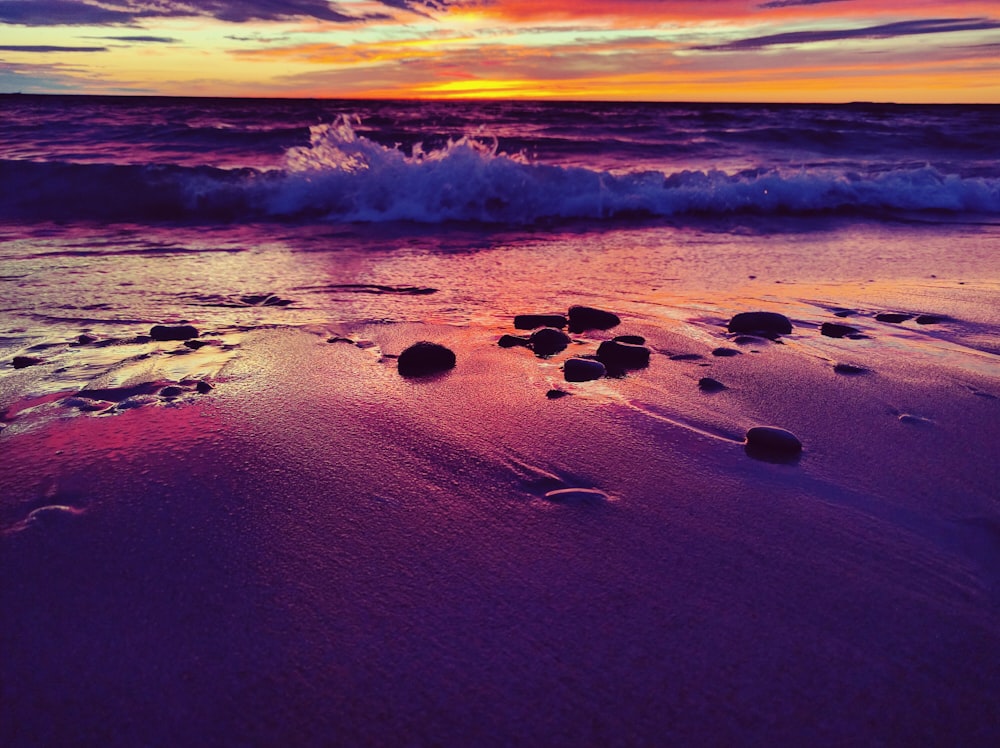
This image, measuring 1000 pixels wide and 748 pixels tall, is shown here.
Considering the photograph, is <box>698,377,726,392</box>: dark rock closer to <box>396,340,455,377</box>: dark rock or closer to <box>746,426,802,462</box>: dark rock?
<box>746,426,802,462</box>: dark rock

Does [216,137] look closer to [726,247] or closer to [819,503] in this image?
[726,247]

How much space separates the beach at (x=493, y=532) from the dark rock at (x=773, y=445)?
3cm

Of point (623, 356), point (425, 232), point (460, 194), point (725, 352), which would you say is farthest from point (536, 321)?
point (460, 194)

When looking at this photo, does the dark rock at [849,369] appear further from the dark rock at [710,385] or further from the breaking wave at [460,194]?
the breaking wave at [460,194]

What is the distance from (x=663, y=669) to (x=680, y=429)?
1453 mm

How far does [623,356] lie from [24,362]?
9.23 feet

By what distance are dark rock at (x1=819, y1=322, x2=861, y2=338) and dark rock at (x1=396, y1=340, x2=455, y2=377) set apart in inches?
83.2

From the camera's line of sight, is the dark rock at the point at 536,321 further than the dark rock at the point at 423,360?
Yes

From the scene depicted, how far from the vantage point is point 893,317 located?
14.7ft

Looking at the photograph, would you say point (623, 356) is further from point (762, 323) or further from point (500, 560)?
point (500, 560)

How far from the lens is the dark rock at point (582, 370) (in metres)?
3.47

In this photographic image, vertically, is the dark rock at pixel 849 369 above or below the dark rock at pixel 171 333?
above

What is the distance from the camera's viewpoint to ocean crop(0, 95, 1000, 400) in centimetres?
498

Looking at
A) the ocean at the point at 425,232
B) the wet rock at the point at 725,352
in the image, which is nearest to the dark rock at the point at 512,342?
the ocean at the point at 425,232
